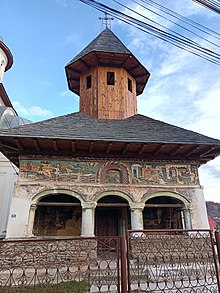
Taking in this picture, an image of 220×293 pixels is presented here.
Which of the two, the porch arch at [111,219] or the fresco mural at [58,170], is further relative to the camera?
the porch arch at [111,219]

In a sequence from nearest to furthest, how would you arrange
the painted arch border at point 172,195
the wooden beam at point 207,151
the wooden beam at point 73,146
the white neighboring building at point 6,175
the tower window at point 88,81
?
1. the wooden beam at point 73,146
2. the painted arch border at point 172,195
3. the wooden beam at point 207,151
4. the tower window at point 88,81
5. the white neighboring building at point 6,175

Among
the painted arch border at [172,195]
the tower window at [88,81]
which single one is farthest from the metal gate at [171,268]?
the tower window at [88,81]

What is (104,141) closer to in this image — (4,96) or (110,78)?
(110,78)

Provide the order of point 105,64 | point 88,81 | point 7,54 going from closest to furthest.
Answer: point 105,64, point 88,81, point 7,54

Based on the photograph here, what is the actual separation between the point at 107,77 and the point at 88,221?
6.20 meters

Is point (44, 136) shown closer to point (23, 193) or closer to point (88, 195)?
point (23, 193)

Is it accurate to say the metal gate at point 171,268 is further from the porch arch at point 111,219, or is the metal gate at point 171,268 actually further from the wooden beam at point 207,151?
the porch arch at point 111,219

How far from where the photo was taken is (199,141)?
7.42m

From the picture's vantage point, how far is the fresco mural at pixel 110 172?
715cm

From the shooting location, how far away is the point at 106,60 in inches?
390

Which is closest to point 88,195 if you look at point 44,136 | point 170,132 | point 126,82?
point 44,136

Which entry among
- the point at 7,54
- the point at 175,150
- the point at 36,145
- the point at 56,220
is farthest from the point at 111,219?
the point at 7,54

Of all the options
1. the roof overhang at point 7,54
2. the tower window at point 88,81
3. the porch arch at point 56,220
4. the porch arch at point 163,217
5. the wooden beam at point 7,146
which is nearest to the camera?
the wooden beam at point 7,146

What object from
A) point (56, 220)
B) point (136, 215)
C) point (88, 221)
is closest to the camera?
point (88, 221)
